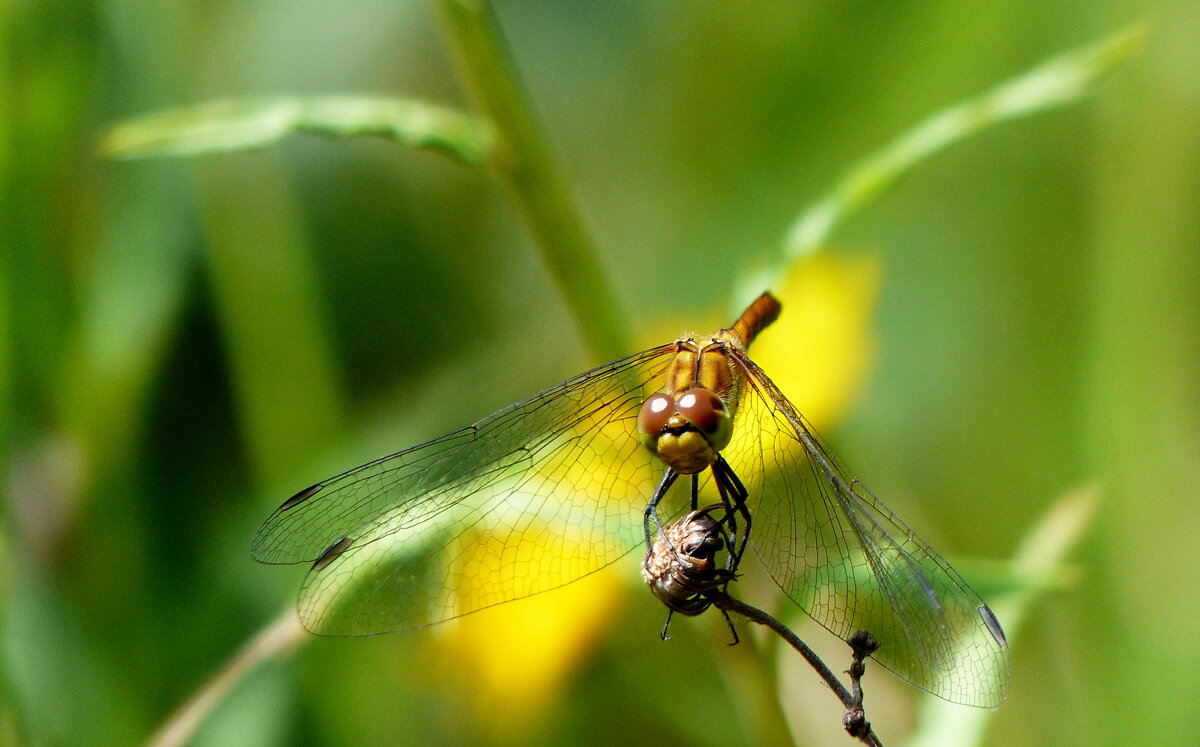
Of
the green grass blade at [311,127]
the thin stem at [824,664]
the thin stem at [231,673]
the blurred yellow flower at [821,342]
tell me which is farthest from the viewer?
the blurred yellow flower at [821,342]

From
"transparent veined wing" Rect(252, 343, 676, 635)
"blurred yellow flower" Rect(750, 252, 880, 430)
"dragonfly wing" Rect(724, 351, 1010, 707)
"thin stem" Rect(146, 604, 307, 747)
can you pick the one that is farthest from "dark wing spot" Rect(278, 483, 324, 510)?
"blurred yellow flower" Rect(750, 252, 880, 430)

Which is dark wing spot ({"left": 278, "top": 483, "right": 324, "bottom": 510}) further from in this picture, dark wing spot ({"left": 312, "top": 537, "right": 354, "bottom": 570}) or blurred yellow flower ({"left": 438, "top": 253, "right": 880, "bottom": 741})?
blurred yellow flower ({"left": 438, "top": 253, "right": 880, "bottom": 741})

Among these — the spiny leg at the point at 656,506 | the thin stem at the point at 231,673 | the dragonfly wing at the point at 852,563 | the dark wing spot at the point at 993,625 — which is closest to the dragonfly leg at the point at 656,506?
the spiny leg at the point at 656,506

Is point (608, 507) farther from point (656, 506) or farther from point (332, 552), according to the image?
point (332, 552)

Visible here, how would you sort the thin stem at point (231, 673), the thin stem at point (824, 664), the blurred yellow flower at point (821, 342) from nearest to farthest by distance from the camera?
1. the thin stem at point (824, 664)
2. the thin stem at point (231, 673)
3. the blurred yellow flower at point (821, 342)

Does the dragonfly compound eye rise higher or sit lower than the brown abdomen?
lower

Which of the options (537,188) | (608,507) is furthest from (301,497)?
(537,188)

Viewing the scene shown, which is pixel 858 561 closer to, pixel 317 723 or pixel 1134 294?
pixel 317 723

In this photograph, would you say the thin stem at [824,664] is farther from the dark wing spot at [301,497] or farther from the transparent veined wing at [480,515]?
the dark wing spot at [301,497]
